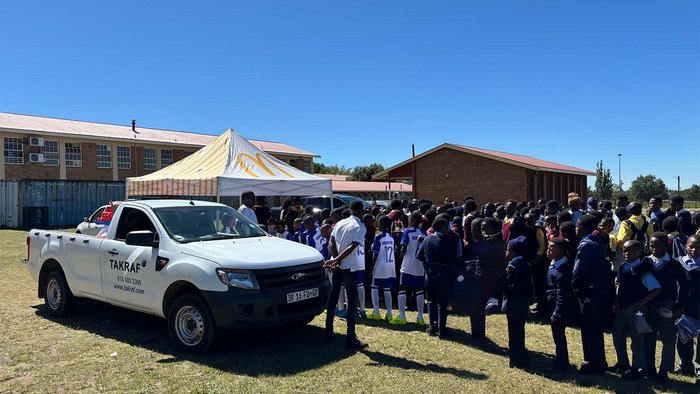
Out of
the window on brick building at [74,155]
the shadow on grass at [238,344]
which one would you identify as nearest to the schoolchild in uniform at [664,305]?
the shadow on grass at [238,344]

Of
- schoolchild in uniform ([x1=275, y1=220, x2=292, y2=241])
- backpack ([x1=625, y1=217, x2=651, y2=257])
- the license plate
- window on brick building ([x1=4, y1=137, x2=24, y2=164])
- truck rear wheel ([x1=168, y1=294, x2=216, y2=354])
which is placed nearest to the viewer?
truck rear wheel ([x1=168, y1=294, x2=216, y2=354])

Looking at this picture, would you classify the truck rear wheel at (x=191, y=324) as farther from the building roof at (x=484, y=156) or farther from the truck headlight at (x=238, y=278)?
the building roof at (x=484, y=156)

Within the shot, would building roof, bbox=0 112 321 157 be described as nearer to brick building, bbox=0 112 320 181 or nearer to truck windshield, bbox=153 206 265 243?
brick building, bbox=0 112 320 181

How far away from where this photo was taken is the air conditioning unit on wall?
29250 millimetres

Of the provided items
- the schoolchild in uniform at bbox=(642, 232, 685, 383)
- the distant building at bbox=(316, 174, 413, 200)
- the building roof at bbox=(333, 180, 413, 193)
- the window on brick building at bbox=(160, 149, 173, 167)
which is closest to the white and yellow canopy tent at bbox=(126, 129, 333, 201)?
the schoolchild in uniform at bbox=(642, 232, 685, 383)

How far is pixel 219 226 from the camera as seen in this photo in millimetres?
6762

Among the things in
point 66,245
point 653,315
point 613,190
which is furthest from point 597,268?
point 613,190

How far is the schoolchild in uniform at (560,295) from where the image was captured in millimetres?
5086

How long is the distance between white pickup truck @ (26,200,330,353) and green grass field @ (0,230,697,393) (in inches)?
16.7

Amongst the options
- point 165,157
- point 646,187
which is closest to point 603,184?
point 646,187

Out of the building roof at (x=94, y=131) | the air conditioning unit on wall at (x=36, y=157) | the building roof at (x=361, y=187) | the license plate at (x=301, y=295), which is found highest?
the building roof at (x=94, y=131)

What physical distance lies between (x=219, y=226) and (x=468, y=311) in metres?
3.48

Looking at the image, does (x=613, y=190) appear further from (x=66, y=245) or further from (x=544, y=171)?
(x=66, y=245)

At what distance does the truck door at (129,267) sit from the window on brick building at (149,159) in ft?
98.8
